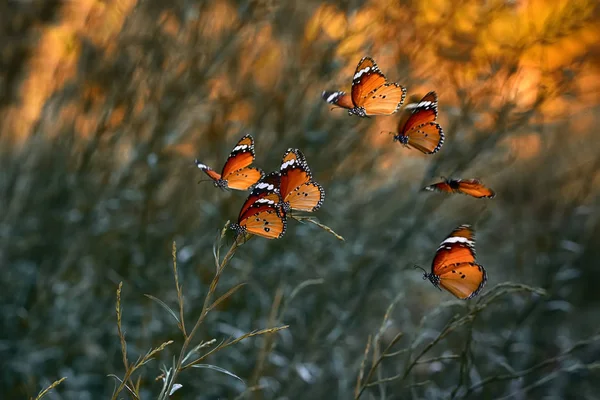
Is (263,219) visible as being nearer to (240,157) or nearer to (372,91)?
(240,157)

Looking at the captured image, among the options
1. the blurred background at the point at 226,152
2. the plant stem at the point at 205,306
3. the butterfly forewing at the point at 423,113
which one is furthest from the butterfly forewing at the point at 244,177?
the blurred background at the point at 226,152

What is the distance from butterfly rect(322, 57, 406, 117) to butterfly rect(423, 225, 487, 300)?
0.20 m

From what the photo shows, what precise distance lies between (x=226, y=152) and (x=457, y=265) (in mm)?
1698

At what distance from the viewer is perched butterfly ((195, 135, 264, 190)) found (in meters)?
0.85

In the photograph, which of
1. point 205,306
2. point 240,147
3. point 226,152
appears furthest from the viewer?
point 226,152

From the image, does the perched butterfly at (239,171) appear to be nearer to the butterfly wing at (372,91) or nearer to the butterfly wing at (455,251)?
the butterfly wing at (372,91)

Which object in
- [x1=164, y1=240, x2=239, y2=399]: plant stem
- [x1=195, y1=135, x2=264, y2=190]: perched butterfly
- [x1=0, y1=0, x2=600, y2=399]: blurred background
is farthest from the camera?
[x1=0, y1=0, x2=600, y2=399]: blurred background

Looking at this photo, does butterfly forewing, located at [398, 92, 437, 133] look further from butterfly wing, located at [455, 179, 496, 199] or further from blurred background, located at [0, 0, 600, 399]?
blurred background, located at [0, 0, 600, 399]

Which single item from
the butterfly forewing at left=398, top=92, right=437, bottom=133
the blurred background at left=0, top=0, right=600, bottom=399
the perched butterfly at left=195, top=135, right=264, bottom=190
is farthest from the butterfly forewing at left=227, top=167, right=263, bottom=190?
the blurred background at left=0, top=0, right=600, bottom=399

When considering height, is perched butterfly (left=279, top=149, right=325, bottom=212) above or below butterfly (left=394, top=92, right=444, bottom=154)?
below

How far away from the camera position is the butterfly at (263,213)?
762 millimetres

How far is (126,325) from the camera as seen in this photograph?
2.38 m

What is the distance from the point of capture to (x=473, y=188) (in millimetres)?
914

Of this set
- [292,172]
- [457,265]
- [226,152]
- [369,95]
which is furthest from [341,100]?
[226,152]
